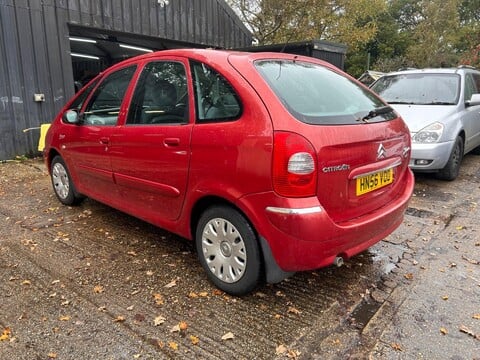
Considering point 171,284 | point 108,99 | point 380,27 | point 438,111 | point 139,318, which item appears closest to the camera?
point 139,318

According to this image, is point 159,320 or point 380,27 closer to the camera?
point 159,320

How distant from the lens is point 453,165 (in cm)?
581

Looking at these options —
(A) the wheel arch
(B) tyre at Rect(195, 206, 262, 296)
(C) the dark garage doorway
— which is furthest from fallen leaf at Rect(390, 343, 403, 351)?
(C) the dark garage doorway

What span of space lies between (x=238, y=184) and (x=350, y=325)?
1154 millimetres

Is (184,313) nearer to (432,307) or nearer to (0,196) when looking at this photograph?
(432,307)

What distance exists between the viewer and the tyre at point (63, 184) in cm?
460

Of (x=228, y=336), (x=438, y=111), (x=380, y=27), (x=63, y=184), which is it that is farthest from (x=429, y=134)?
(x=380, y=27)

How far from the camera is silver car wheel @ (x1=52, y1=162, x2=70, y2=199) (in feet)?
15.3

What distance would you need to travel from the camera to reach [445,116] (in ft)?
18.4

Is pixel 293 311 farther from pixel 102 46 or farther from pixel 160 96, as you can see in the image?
pixel 102 46

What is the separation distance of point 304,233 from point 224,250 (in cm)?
68

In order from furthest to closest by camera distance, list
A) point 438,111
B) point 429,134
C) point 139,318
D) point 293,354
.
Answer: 1. point 438,111
2. point 429,134
3. point 139,318
4. point 293,354

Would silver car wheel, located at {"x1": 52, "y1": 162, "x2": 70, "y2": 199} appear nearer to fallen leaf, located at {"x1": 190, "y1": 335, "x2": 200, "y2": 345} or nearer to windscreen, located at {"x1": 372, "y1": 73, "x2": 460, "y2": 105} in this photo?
fallen leaf, located at {"x1": 190, "y1": 335, "x2": 200, "y2": 345}

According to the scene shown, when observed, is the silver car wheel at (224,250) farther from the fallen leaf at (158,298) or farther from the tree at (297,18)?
the tree at (297,18)
